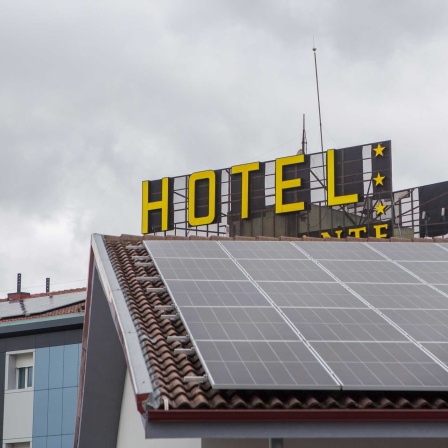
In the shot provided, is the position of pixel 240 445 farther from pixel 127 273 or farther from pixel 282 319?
pixel 127 273

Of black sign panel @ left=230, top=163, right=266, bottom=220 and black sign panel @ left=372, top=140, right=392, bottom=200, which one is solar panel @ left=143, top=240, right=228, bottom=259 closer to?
black sign panel @ left=372, top=140, right=392, bottom=200

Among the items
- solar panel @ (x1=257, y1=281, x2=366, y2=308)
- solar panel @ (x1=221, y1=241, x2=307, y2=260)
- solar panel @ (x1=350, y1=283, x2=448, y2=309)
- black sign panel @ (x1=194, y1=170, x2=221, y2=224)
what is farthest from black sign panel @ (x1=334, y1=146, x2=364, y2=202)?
solar panel @ (x1=257, y1=281, x2=366, y2=308)

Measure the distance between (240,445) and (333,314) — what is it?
2.05 m

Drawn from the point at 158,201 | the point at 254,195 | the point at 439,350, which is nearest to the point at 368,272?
the point at 439,350

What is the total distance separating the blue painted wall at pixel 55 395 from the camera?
43625mm

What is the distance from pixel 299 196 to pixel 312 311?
32863mm

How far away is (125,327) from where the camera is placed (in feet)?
42.2

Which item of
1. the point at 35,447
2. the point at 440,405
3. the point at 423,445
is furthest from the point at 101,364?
the point at 35,447

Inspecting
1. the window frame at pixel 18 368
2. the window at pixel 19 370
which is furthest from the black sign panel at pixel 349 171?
the window at pixel 19 370

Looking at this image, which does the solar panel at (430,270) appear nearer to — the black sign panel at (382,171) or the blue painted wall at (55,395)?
the black sign panel at (382,171)

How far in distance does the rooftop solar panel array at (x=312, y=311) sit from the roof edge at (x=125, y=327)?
26.4 inches

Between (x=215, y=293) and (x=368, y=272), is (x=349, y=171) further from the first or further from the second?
(x=215, y=293)

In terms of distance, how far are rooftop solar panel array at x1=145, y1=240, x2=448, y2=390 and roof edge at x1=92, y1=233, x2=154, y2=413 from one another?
2.20 feet

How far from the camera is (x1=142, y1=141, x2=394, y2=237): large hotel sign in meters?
44.8
